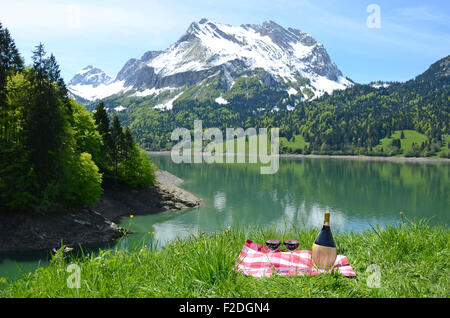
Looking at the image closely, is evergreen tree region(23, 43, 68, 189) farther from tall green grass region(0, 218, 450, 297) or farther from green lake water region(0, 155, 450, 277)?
tall green grass region(0, 218, 450, 297)

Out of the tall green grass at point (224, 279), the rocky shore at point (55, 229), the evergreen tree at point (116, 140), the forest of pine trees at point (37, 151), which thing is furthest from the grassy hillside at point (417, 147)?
the tall green grass at point (224, 279)

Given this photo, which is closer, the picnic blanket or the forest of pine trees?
the picnic blanket

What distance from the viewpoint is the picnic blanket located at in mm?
5210

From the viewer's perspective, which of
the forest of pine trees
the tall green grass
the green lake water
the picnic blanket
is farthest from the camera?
the green lake water

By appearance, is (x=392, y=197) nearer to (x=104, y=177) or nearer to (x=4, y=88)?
(x=104, y=177)

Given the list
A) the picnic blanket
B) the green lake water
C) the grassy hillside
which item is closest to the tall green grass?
the picnic blanket

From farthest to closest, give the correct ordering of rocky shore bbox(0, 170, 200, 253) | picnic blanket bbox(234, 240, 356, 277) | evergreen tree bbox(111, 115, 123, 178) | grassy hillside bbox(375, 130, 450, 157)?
1. grassy hillside bbox(375, 130, 450, 157)
2. evergreen tree bbox(111, 115, 123, 178)
3. rocky shore bbox(0, 170, 200, 253)
4. picnic blanket bbox(234, 240, 356, 277)

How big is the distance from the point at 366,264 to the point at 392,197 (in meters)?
61.8

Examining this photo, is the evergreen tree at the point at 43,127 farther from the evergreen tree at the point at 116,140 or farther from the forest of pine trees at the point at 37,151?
the evergreen tree at the point at 116,140

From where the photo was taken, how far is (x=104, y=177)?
1779 inches

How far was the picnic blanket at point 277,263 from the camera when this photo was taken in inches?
205

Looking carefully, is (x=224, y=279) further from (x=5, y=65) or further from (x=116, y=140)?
(x=116, y=140)
